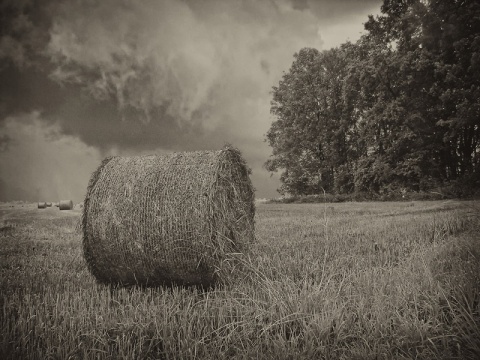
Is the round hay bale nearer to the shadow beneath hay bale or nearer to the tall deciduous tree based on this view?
the tall deciduous tree

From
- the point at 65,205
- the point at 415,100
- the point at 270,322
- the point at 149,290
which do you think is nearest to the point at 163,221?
the point at 149,290

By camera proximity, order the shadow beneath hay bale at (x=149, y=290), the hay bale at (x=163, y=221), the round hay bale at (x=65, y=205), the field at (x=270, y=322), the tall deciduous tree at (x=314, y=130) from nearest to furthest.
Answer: the field at (x=270, y=322) → the shadow beneath hay bale at (x=149, y=290) → the hay bale at (x=163, y=221) → the round hay bale at (x=65, y=205) → the tall deciduous tree at (x=314, y=130)

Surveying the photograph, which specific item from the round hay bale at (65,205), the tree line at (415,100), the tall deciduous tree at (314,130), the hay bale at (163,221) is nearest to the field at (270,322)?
the hay bale at (163,221)

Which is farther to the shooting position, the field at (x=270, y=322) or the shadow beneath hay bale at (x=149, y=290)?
the shadow beneath hay bale at (x=149, y=290)

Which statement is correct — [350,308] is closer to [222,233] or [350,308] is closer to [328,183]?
[222,233]

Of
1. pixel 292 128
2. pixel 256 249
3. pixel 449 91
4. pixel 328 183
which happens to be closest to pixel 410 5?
pixel 449 91

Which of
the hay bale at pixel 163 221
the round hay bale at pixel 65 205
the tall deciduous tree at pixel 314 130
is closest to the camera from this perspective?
the hay bale at pixel 163 221

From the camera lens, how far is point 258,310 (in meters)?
3.84

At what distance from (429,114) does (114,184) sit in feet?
96.4

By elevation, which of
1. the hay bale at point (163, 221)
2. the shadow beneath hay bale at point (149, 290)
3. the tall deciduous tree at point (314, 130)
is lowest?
the shadow beneath hay bale at point (149, 290)

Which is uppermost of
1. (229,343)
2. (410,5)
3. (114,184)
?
(410,5)

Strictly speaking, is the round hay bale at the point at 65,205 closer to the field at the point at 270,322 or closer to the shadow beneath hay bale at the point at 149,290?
the field at the point at 270,322

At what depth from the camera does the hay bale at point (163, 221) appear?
537 centimetres

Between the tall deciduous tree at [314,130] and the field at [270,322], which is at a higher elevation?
the tall deciduous tree at [314,130]
